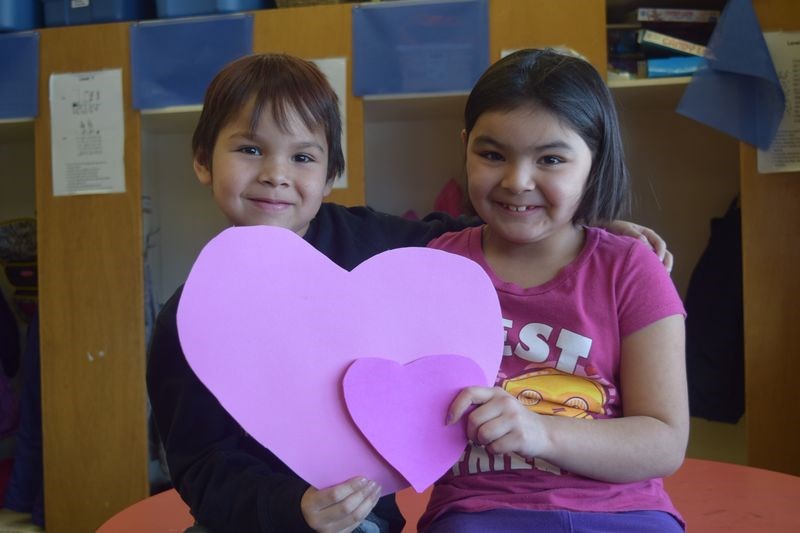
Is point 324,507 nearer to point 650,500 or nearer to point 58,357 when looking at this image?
point 650,500

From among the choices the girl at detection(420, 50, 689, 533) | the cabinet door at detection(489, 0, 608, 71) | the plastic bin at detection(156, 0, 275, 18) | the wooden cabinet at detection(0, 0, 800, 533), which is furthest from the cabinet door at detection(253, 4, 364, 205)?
the girl at detection(420, 50, 689, 533)

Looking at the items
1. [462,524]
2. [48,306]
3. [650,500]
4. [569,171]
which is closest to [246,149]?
[569,171]

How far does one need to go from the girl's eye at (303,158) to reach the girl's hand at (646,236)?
1.26 ft

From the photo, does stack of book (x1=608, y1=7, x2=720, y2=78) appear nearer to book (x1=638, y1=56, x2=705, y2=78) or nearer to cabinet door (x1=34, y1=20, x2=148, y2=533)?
book (x1=638, y1=56, x2=705, y2=78)

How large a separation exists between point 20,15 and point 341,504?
228cm

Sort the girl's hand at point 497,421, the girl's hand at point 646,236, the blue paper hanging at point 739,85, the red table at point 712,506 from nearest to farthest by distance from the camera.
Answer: the girl's hand at point 497,421, the girl's hand at point 646,236, the red table at point 712,506, the blue paper hanging at point 739,85

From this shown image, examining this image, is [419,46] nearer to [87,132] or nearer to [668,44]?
[668,44]

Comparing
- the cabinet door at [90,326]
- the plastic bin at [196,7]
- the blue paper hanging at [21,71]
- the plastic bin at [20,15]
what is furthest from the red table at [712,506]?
the plastic bin at [20,15]

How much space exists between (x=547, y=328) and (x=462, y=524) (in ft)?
0.75

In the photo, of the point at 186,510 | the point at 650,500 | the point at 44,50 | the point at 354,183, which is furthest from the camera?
the point at 44,50

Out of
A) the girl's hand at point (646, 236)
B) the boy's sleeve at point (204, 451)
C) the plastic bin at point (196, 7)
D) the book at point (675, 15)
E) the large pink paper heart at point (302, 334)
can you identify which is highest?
the plastic bin at point (196, 7)

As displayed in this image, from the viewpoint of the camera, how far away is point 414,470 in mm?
682

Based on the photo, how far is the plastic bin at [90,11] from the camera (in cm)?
227

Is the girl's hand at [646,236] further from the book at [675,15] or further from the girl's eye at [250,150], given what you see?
the book at [675,15]
